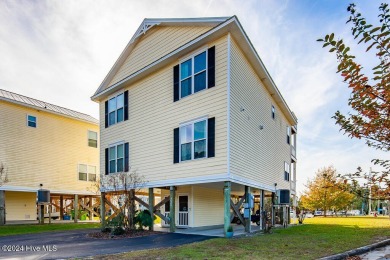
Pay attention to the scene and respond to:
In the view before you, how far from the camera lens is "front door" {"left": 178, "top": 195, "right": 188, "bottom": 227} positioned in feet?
52.4

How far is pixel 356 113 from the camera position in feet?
12.4

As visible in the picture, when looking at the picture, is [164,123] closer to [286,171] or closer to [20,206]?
[286,171]

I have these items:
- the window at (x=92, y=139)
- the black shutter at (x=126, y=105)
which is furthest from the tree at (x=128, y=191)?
the window at (x=92, y=139)

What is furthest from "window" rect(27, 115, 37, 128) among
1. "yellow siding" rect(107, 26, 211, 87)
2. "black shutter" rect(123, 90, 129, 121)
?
"black shutter" rect(123, 90, 129, 121)

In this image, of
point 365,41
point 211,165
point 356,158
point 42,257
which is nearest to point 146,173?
point 211,165

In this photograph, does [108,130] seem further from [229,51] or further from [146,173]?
[229,51]

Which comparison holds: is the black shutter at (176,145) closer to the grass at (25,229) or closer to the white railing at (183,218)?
the white railing at (183,218)

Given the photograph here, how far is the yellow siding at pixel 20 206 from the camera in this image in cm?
2269

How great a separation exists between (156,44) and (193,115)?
505cm

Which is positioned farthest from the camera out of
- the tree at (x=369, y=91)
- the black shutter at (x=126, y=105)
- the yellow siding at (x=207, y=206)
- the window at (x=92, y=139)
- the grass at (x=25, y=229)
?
the window at (x=92, y=139)

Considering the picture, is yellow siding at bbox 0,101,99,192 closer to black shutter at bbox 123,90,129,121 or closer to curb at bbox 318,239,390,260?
black shutter at bbox 123,90,129,121

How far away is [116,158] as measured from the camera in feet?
55.5

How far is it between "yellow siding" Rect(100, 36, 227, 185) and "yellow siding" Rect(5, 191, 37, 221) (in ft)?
35.1

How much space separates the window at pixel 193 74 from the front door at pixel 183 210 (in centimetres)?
622
